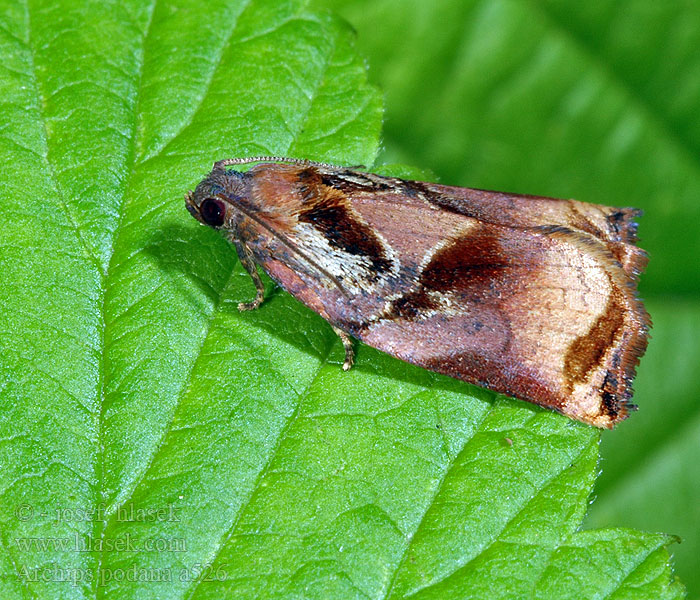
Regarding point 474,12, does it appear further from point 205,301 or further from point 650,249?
point 205,301

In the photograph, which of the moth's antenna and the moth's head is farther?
the moth's antenna

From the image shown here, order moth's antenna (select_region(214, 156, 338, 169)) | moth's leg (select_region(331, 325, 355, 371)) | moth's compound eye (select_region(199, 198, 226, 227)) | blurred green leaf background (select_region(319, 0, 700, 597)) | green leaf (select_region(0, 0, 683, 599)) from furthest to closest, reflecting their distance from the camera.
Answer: blurred green leaf background (select_region(319, 0, 700, 597)) → moth's antenna (select_region(214, 156, 338, 169)) → moth's compound eye (select_region(199, 198, 226, 227)) → moth's leg (select_region(331, 325, 355, 371)) → green leaf (select_region(0, 0, 683, 599))

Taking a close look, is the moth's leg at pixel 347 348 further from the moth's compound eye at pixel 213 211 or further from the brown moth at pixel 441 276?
the moth's compound eye at pixel 213 211

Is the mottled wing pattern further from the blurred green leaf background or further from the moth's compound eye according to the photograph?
the blurred green leaf background

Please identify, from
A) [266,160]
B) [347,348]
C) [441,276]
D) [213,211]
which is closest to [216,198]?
[213,211]

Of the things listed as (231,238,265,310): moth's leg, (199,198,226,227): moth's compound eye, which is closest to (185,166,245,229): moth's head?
(199,198,226,227): moth's compound eye

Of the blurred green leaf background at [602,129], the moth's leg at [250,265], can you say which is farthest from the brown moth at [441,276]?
the blurred green leaf background at [602,129]
